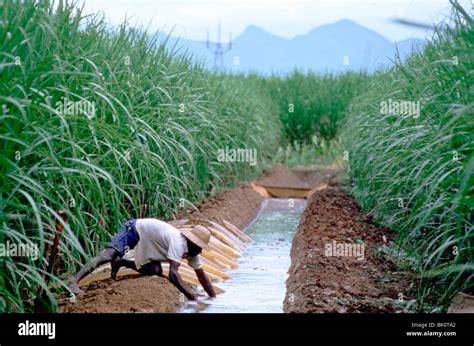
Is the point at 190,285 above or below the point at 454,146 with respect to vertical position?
below

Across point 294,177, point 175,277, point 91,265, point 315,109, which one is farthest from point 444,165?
point 315,109

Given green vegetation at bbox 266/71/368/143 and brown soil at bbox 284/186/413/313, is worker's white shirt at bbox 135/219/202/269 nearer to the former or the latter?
brown soil at bbox 284/186/413/313

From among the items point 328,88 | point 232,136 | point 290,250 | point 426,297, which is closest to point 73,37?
point 426,297

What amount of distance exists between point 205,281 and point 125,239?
73 cm

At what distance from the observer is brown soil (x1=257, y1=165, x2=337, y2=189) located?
1638cm

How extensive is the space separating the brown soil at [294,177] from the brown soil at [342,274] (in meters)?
5.65

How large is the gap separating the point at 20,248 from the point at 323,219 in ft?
18.7

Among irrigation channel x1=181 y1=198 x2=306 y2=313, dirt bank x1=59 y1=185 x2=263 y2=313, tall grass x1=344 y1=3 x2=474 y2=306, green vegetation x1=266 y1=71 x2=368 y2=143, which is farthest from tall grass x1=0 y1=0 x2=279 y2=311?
green vegetation x1=266 y1=71 x2=368 y2=143

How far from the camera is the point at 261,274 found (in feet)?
28.3

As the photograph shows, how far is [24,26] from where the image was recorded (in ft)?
18.2

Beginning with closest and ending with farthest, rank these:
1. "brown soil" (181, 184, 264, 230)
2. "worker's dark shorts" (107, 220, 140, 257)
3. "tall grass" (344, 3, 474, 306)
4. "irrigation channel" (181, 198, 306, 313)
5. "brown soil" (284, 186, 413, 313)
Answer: "tall grass" (344, 3, 474, 306)
"brown soil" (284, 186, 413, 313)
"worker's dark shorts" (107, 220, 140, 257)
"irrigation channel" (181, 198, 306, 313)
"brown soil" (181, 184, 264, 230)

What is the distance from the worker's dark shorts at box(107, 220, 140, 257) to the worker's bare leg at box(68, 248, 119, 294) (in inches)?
1.5

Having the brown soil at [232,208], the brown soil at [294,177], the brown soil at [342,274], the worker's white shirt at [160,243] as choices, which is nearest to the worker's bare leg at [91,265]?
the worker's white shirt at [160,243]
